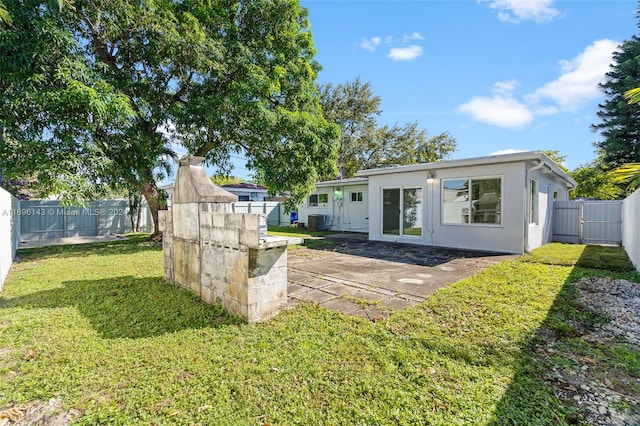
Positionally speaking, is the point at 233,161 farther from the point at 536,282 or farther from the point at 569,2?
the point at 569,2

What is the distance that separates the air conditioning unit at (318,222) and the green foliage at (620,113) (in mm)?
17470

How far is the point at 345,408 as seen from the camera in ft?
6.53

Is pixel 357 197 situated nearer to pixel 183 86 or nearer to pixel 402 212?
pixel 402 212

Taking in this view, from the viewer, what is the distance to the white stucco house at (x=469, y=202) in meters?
7.88

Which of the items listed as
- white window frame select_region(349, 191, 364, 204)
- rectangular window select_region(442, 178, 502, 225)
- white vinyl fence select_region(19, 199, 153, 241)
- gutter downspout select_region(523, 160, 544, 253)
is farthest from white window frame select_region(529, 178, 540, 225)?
white vinyl fence select_region(19, 199, 153, 241)

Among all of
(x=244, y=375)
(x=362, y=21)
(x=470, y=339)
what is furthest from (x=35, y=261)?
(x=362, y=21)

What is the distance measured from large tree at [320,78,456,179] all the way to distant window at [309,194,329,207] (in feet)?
28.4

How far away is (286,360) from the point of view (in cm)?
261

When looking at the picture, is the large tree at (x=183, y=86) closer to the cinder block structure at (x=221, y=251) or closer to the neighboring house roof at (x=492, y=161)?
the neighboring house roof at (x=492, y=161)

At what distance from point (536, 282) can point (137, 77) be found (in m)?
11.2

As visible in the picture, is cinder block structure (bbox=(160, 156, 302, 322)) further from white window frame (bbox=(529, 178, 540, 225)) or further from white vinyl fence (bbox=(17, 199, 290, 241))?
white window frame (bbox=(529, 178, 540, 225))

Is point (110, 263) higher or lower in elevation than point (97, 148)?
lower

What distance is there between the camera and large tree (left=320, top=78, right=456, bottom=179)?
25.0m

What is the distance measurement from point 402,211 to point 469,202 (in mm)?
2143
